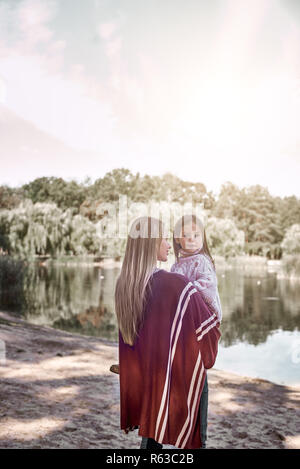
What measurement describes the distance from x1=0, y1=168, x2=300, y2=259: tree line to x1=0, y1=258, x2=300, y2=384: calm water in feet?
7.79

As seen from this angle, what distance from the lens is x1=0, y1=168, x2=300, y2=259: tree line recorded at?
16.5 metres

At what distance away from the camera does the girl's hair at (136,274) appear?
1521 millimetres

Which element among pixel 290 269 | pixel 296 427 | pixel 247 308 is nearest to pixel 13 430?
pixel 296 427

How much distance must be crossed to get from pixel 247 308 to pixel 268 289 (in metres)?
3.27

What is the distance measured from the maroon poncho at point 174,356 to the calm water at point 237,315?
406 centimetres

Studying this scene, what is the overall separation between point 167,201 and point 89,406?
23747 mm

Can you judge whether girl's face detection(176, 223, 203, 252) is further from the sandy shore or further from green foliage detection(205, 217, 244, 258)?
green foliage detection(205, 217, 244, 258)

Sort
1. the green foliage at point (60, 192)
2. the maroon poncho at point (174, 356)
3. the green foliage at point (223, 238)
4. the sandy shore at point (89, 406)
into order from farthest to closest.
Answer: the green foliage at point (60, 192)
the green foliage at point (223, 238)
the sandy shore at point (89, 406)
the maroon poncho at point (174, 356)

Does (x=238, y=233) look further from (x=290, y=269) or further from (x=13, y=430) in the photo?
(x=13, y=430)

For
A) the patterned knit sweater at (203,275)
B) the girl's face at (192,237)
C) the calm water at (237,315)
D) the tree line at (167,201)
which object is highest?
the tree line at (167,201)

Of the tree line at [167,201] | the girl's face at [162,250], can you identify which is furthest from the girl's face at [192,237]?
the tree line at [167,201]

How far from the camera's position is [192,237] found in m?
1.72

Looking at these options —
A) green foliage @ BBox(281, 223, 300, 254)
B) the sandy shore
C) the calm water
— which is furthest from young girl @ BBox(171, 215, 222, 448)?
green foliage @ BBox(281, 223, 300, 254)

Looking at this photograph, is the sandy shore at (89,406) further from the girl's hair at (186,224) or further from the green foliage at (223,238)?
the green foliage at (223,238)
